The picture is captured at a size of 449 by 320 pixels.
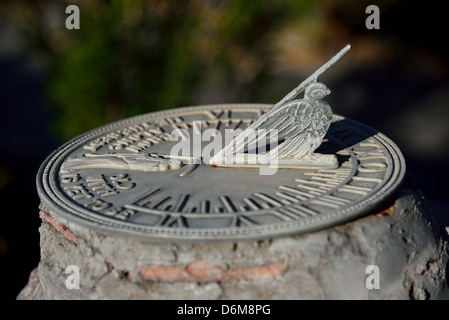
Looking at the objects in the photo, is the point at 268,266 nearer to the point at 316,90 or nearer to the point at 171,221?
the point at 171,221

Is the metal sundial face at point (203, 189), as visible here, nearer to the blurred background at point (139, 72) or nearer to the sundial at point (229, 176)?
the sundial at point (229, 176)

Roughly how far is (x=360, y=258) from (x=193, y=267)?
78 cm

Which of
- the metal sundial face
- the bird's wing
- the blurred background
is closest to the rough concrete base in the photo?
the metal sundial face

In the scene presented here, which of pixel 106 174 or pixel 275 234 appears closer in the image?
pixel 275 234

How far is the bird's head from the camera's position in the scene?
9.91 ft

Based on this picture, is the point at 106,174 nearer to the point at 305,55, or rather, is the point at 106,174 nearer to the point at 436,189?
the point at 436,189

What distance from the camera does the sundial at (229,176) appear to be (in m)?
2.58

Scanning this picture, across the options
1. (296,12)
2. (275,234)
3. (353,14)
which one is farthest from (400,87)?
(275,234)

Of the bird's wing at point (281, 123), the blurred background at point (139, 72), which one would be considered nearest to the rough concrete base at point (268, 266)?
the bird's wing at point (281, 123)

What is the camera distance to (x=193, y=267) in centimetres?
252

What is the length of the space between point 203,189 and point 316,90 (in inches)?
32.5

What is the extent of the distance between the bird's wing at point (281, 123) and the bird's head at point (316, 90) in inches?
2.0

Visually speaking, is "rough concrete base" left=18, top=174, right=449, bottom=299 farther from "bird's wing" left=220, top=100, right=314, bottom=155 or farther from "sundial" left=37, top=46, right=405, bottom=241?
"bird's wing" left=220, top=100, right=314, bottom=155

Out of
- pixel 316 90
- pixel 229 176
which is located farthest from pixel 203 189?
pixel 316 90
